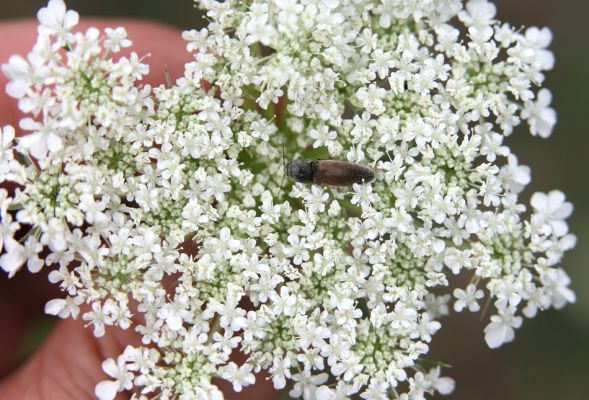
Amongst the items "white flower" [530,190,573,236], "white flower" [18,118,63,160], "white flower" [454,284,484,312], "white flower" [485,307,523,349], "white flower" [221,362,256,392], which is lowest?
"white flower" [221,362,256,392]

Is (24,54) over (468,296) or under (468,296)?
over

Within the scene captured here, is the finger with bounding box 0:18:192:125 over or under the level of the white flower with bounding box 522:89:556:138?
over

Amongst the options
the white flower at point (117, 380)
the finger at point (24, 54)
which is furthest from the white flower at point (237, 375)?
the finger at point (24, 54)

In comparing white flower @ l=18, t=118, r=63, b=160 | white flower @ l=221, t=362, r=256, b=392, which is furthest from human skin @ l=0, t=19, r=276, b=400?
white flower @ l=18, t=118, r=63, b=160

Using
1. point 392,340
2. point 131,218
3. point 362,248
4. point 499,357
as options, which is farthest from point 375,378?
point 499,357

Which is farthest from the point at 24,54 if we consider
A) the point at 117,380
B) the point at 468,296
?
the point at 468,296

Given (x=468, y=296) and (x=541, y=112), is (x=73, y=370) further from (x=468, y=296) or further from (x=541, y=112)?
(x=541, y=112)

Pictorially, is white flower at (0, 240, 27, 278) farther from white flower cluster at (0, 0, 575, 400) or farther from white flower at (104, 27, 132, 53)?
white flower at (104, 27, 132, 53)
